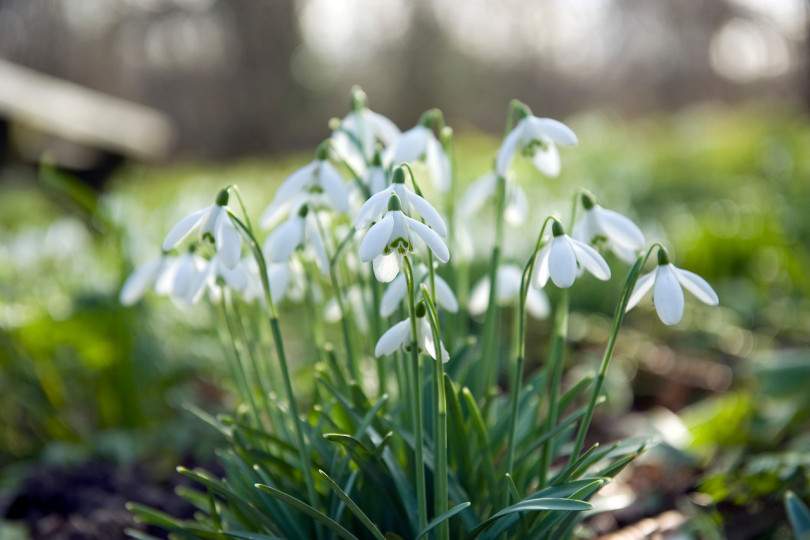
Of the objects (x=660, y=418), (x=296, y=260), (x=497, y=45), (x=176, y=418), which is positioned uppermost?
(x=497, y=45)

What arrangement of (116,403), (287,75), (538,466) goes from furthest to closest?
(287,75) < (116,403) < (538,466)

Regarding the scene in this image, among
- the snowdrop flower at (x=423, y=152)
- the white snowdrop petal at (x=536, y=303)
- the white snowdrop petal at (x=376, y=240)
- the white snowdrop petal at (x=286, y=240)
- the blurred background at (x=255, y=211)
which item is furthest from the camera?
the blurred background at (x=255, y=211)

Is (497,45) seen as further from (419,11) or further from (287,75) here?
(287,75)

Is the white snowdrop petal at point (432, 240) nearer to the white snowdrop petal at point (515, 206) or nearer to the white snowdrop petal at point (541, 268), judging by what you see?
the white snowdrop petal at point (541, 268)

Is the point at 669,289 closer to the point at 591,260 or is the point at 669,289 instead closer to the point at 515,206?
the point at 591,260

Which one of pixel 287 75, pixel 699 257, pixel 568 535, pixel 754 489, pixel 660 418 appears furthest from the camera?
pixel 287 75

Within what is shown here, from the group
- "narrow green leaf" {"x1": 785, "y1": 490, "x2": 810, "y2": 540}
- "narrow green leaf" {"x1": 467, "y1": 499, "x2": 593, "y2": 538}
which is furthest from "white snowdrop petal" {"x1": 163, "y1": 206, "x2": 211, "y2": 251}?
"narrow green leaf" {"x1": 785, "y1": 490, "x2": 810, "y2": 540}

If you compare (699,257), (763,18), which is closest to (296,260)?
(699,257)

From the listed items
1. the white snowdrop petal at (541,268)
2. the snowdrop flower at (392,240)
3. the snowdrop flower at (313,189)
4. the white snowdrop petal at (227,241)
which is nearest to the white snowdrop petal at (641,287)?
the white snowdrop petal at (541,268)
